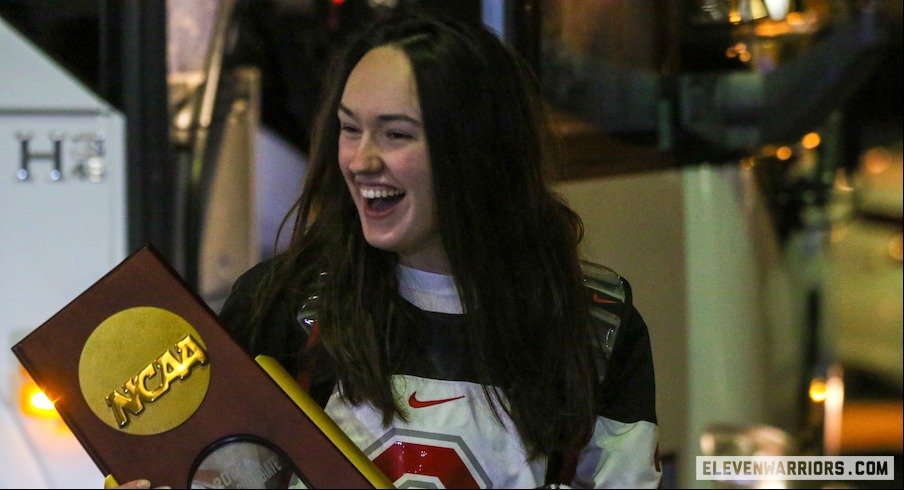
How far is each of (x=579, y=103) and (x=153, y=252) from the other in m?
1.36

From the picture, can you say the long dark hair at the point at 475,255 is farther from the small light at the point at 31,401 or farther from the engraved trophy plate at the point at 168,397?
the small light at the point at 31,401

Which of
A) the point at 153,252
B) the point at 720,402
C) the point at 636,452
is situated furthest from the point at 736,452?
the point at 153,252

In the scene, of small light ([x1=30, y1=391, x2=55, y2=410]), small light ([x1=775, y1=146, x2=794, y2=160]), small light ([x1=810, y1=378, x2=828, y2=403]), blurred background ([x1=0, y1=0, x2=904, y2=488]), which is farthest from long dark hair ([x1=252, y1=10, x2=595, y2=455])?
small light ([x1=810, y1=378, x2=828, y2=403])

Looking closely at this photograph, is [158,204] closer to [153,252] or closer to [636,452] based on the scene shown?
[153,252]

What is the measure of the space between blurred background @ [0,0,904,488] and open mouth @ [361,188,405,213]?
71 cm

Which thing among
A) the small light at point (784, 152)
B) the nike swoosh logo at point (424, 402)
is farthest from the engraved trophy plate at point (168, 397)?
the small light at point (784, 152)

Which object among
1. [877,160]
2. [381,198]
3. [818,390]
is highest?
[381,198]

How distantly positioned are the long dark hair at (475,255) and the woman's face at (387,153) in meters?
0.01

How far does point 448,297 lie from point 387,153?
8.1 inches

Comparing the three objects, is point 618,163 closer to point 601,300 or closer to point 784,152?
point 784,152

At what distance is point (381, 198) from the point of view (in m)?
1.44

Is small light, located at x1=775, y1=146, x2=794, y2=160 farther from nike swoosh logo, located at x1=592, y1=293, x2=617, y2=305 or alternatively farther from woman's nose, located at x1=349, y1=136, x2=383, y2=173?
woman's nose, located at x1=349, y1=136, x2=383, y2=173

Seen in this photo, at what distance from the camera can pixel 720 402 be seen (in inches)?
107

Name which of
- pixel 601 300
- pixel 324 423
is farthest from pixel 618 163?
pixel 324 423
